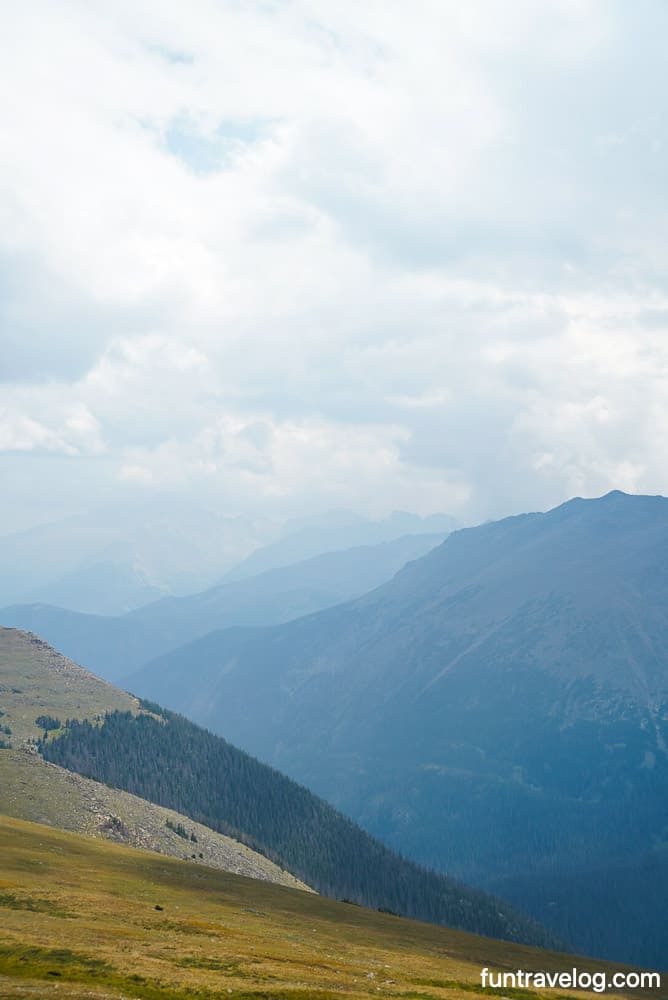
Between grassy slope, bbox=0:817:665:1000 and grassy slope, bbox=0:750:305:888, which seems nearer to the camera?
grassy slope, bbox=0:817:665:1000

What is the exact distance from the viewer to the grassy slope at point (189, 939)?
53.9 m

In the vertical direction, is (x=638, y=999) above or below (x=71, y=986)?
below

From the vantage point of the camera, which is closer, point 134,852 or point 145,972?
point 145,972

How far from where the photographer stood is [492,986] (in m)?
77.9

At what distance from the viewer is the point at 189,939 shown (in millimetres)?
73000

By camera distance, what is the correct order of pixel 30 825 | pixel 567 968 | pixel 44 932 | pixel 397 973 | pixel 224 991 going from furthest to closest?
pixel 30 825 → pixel 567 968 → pixel 397 973 → pixel 44 932 → pixel 224 991

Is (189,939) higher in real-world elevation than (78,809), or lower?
higher

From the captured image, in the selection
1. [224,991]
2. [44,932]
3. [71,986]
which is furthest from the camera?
[44,932]

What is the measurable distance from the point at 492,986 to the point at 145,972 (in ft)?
130

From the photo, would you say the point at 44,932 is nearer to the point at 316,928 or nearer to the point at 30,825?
the point at 316,928

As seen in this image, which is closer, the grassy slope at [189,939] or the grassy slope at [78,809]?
the grassy slope at [189,939]

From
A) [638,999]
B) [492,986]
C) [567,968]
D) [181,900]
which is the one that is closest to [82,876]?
[181,900]

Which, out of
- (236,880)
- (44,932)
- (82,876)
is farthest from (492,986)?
(236,880)

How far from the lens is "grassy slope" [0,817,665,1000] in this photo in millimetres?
53875
